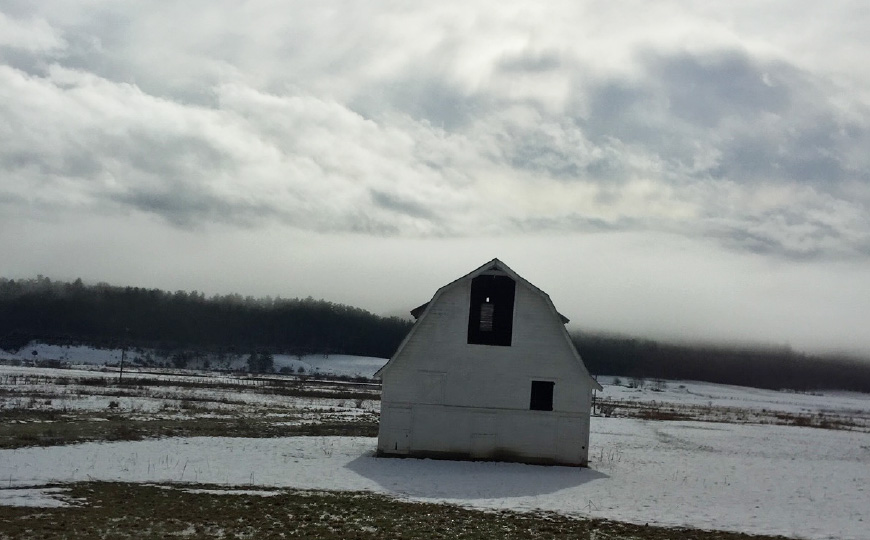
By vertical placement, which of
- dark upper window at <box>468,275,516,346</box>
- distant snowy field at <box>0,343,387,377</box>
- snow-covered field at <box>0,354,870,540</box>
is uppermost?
dark upper window at <box>468,275,516,346</box>

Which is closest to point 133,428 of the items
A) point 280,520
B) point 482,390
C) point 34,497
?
point 34,497

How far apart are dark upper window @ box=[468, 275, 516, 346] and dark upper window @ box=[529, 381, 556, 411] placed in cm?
204

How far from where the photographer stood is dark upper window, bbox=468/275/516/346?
28.3 meters

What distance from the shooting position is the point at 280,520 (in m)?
15.7

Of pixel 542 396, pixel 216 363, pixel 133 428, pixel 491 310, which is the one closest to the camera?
pixel 542 396

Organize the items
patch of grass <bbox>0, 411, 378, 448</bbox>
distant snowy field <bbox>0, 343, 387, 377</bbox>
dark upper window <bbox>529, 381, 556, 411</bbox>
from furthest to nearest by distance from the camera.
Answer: distant snowy field <bbox>0, 343, 387, 377</bbox>
dark upper window <bbox>529, 381, 556, 411</bbox>
patch of grass <bbox>0, 411, 378, 448</bbox>

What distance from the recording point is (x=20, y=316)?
178 meters

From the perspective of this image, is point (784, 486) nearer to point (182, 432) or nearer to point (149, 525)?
point (149, 525)

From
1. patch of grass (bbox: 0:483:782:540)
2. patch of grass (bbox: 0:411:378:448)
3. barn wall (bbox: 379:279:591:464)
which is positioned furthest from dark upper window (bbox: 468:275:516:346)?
patch of grass (bbox: 0:483:782:540)

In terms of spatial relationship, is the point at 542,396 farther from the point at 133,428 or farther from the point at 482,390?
the point at 133,428

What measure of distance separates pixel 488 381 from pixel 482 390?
0.42m

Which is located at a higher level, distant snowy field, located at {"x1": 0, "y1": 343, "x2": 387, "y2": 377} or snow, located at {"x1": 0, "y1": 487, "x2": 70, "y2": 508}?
snow, located at {"x1": 0, "y1": 487, "x2": 70, "y2": 508}

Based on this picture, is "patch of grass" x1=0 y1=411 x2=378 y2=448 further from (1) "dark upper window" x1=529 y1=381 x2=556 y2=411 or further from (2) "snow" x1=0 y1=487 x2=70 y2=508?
(1) "dark upper window" x1=529 y1=381 x2=556 y2=411

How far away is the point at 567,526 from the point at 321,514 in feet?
18.3
